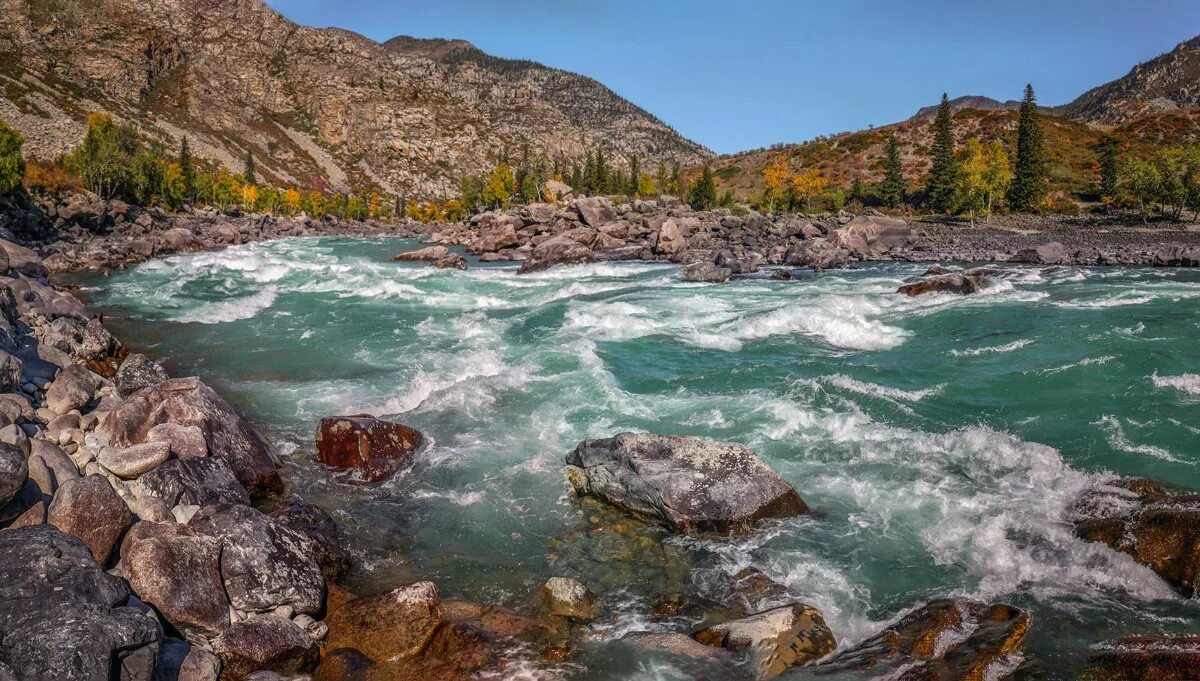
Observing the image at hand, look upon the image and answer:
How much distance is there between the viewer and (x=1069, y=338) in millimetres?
19797

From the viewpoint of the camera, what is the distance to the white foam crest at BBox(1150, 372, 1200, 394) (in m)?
14.7

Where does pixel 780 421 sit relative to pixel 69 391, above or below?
below

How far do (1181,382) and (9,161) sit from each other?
7769 centimetres

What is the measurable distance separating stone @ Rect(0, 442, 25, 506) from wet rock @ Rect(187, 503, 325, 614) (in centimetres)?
173

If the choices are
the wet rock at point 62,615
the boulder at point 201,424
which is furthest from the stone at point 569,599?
the boulder at point 201,424

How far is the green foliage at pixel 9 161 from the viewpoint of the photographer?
178 feet

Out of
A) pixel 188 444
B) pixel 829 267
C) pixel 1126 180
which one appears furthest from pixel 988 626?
pixel 1126 180

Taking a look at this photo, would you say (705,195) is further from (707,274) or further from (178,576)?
(178,576)

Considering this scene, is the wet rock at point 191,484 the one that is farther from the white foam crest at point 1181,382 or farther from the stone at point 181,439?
Answer: the white foam crest at point 1181,382

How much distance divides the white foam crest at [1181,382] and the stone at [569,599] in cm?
1523

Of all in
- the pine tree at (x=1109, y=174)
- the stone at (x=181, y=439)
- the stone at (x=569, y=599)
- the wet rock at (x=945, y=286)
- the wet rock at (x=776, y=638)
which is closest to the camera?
the wet rock at (x=776, y=638)

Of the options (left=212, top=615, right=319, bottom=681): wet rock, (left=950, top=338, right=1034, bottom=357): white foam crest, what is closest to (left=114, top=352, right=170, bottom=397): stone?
(left=212, top=615, right=319, bottom=681): wet rock

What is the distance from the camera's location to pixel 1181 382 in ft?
49.4

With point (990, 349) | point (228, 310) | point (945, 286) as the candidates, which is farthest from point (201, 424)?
point (945, 286)
